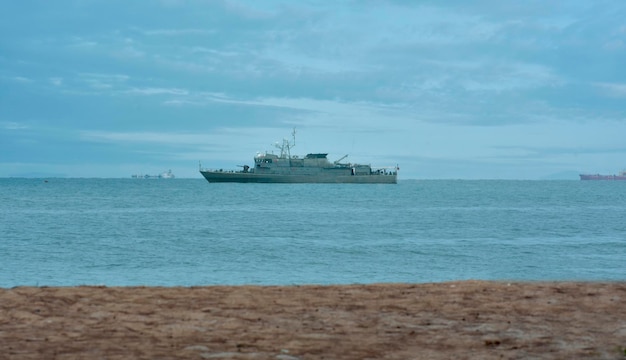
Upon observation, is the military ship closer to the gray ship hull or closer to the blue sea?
the gray ship hull

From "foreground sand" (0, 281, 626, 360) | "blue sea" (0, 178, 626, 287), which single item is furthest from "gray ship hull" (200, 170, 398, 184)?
"foreground sand" (0, 281, 626, 360)

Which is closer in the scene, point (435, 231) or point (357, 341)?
point (357, 341)

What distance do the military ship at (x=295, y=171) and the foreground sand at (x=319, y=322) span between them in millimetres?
127152

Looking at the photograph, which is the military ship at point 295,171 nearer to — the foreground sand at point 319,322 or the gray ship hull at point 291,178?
the gray ship hull at point 291,178

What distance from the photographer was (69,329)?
844 centimetres

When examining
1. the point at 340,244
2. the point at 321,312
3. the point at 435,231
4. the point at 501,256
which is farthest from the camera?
the point at 435,231

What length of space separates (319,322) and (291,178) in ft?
437

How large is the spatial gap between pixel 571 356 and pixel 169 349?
4207 millimetres

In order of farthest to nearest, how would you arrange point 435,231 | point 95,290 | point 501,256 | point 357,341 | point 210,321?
point 435,231, point 501,256, point 95,290, point 210,321, point 357,341

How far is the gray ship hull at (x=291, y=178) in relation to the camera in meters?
142

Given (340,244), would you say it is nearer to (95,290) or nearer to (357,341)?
(95,290)

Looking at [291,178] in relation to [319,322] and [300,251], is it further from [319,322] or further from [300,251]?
[319,322]

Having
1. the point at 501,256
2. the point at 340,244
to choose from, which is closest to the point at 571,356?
the point at 501,256

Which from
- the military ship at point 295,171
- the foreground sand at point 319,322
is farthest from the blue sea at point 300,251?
the military ship at point 295,171
